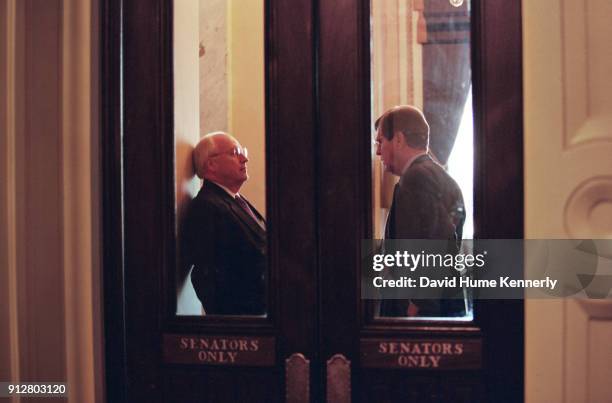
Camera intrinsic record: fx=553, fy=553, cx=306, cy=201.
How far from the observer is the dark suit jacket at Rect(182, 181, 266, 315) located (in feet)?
5.02

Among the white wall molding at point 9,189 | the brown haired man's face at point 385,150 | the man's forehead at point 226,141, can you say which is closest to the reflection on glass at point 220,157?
the man's forehead at point 226,141

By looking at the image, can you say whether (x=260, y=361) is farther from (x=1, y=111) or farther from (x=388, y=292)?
(x=1, y=111)

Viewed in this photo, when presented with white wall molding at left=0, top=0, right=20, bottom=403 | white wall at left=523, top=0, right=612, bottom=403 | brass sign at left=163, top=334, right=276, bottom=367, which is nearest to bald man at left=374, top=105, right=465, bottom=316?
white wall at left=523, top=0, right=612, bottom=403

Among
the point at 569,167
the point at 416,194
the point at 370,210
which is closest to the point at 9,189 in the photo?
the point at 370,210

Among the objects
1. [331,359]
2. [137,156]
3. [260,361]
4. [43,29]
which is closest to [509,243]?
[331,359]

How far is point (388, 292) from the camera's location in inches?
58.5

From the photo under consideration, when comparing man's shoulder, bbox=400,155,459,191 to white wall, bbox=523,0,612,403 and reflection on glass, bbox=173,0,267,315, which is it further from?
reflection on glass, bbox=173,0,267,315

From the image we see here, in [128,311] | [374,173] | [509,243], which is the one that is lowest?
[128,311]

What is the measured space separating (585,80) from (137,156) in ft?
3.91

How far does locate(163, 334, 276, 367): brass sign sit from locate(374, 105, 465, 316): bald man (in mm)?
345

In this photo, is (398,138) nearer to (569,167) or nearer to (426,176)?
(426,176)

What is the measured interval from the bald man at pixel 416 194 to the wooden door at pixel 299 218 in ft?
0.16

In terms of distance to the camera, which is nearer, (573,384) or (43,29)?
(573,384)

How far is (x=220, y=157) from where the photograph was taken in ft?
5.04
